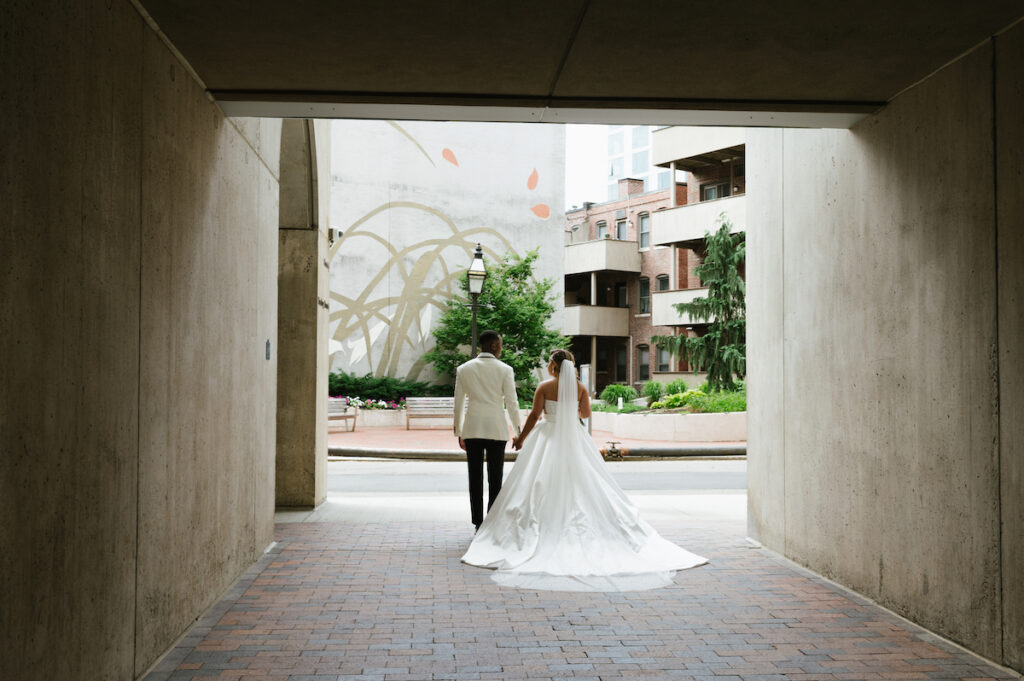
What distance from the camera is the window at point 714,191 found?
36438mm

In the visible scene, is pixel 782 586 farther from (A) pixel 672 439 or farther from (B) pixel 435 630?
(A) pixel 672 439

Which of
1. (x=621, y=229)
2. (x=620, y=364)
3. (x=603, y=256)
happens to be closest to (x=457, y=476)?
(x=603, y=256)

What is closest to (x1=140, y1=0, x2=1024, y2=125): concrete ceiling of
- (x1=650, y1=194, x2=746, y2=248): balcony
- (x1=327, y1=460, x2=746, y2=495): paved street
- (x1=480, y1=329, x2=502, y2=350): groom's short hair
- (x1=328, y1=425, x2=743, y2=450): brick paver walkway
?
(x1=480, y1=329, x2=502, y2=350): groom's short hair

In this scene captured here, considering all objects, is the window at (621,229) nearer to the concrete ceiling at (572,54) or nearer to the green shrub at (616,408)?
the green shrub at (616,408)

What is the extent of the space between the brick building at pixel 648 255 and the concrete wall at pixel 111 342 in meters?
27.7

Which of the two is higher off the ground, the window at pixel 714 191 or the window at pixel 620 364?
the window at pixel 714 191

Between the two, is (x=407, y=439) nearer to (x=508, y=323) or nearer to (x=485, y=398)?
(x=508, y=323)

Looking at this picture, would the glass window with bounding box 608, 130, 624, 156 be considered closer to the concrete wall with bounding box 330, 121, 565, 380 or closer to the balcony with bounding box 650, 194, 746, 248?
the balcony with bounding box 650, 194, 746, 248

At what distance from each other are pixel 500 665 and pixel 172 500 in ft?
7.15

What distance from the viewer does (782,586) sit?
725 cm

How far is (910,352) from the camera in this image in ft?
20.0

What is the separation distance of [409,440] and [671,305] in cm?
1652

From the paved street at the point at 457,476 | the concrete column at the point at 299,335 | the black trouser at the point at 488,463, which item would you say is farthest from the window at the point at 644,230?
the black trouser at the point at 488,463

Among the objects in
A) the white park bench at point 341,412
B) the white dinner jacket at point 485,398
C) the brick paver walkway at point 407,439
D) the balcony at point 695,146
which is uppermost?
the balcony at point 695,146
